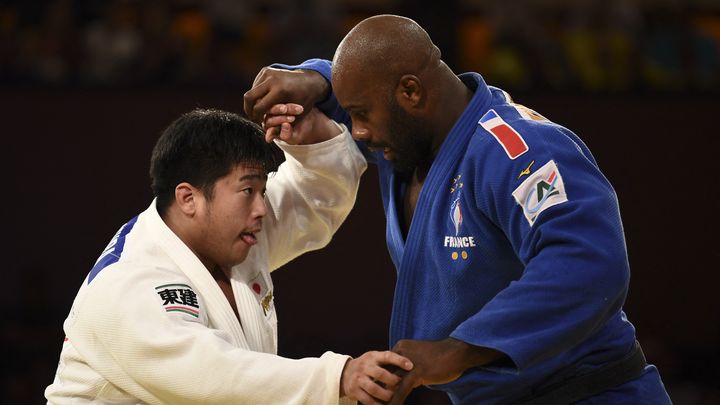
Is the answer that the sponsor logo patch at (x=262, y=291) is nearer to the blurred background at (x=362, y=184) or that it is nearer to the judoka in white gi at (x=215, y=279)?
the judoka in white gi at (x=215, y=279)

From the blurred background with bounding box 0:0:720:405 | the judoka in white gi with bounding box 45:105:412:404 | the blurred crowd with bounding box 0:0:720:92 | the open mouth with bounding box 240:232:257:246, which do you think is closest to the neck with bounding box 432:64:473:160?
the judoka in white gi with bounding box 45:105:412:404

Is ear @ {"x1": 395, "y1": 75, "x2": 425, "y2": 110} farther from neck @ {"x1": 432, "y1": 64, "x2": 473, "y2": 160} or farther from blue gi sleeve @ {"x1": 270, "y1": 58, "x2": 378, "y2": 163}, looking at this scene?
blue gi sleeve @ {"x1": 270, "y1": 58, "x2": 378, "y2": 163}

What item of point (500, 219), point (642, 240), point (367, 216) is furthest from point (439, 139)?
point (642, 240)

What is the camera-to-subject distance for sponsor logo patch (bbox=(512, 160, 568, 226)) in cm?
252

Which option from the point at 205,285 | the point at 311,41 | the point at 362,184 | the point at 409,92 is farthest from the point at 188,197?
the point at 311,41

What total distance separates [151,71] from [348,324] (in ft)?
6.73

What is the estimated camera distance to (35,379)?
6.29m

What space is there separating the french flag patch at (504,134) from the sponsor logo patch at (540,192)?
0.33 feet

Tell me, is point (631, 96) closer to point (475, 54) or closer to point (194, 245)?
point (475, 54)

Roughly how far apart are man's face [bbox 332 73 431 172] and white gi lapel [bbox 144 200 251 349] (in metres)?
0.65

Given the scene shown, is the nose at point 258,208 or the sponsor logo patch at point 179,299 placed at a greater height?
the nose at point 258,208

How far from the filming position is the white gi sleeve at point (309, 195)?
3410 millimetres

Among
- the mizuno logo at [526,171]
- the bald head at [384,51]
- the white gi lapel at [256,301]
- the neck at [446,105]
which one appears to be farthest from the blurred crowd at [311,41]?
the mizuno logo at [526,171]

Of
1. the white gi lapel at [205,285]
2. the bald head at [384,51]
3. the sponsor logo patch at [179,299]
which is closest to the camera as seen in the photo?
the bald head at [384,51]
